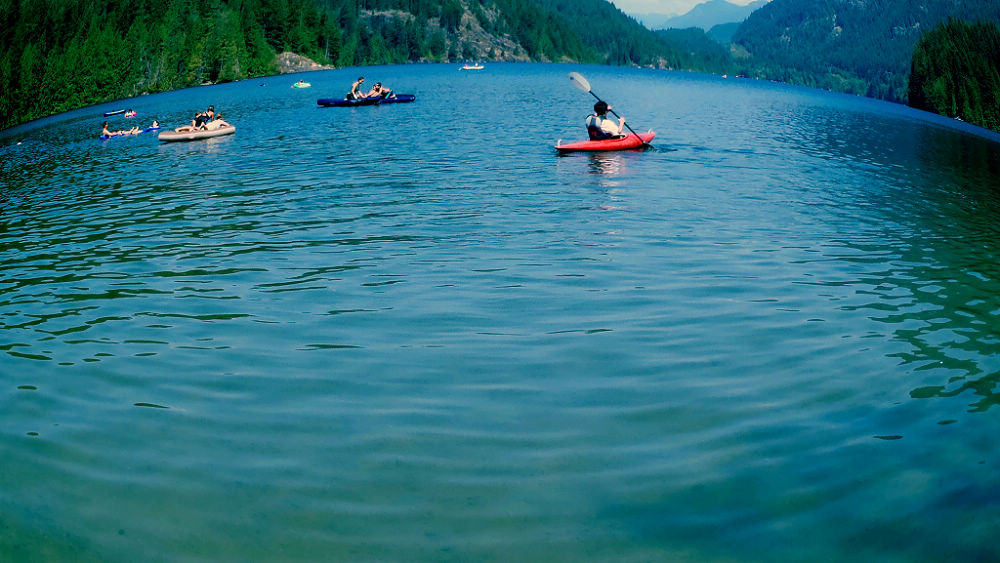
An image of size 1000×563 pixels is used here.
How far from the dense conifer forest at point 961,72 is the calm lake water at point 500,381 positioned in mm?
69798

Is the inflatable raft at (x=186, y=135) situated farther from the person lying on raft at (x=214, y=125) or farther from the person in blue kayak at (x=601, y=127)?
the person in blue kayak at (x=601, y=127)

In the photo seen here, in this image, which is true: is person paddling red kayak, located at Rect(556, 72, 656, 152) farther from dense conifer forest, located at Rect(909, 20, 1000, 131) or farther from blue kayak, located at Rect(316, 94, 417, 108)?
dense conifer forest, located at Rect(909, 20, 1000, 131)

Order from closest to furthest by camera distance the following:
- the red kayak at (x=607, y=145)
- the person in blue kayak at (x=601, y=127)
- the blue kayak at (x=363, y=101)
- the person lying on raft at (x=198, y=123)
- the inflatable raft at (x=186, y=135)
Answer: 1. the red kayak at (x=607, y=145)
2. the person in blue kayak at (x=601, y=127)
3. the inflatable raft at (x=186, y=135)
4. the person lying on raft at (x=198, y=123)
5. the blue kayak at (x=363, y=101)

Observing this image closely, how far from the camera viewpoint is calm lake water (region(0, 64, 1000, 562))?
683 cm

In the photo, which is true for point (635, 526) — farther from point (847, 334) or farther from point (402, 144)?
point (402, 144)

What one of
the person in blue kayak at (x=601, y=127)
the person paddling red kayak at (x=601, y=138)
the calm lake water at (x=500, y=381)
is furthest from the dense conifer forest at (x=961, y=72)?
the calm lake water at (x=500, y=381)

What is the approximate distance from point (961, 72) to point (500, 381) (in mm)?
100045

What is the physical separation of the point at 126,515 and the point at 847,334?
9818 mm

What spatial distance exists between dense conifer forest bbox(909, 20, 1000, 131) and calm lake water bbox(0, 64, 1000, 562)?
69.8 m

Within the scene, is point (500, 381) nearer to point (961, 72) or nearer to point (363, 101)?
point (363, 101)

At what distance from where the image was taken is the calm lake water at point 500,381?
6.83 m

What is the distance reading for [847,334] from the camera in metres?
11.8

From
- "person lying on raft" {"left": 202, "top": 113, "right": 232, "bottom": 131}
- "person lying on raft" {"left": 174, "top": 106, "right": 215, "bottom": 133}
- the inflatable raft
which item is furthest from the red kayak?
"person lying on raft" {"left": 174, "top": 106, "right": 215, "bottom": 133}

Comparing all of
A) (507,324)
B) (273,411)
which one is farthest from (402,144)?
(273,411)
